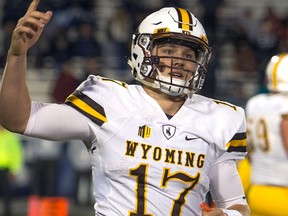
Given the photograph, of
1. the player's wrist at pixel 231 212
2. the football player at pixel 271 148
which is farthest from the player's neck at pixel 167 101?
the football player at pixel 271 148

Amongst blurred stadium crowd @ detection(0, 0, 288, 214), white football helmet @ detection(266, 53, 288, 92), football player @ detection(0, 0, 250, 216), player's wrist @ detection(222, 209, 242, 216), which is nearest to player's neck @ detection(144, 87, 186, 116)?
football player @ detection(0, 0, 250, 216)

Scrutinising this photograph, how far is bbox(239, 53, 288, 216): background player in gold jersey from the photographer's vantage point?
18.0 feet

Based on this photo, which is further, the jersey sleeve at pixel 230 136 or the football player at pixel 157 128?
the jersey sleeve at pixel 230 136

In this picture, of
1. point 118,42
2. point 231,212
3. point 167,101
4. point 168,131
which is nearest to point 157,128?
point 168,131

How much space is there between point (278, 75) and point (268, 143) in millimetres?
440

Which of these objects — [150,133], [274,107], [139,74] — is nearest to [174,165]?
[150,133]

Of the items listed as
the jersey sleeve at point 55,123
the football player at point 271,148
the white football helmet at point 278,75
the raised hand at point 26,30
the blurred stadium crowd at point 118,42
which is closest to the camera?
the raised hand at point 26,30

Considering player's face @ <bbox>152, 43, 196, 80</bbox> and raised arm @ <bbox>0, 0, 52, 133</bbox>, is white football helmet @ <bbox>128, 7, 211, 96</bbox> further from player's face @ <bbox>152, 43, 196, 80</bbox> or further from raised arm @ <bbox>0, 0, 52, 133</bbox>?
raised arm @ <bbox>0, 0, 52, 133</bbox>

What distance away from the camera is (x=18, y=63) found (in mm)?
3080

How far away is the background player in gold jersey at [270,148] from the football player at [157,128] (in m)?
1.98

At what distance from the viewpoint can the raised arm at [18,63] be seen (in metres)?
3.05

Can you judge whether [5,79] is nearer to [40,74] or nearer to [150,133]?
[150,133]

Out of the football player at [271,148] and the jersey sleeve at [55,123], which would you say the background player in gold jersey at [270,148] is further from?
the jersey sleeve at [55,123]

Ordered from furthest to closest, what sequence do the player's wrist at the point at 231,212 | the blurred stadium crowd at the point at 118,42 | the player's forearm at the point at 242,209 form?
the blurred stadium crowd at the point at 118,42
the player's forearm at the point at 242,209
the player's wrist at the point at 231,212
